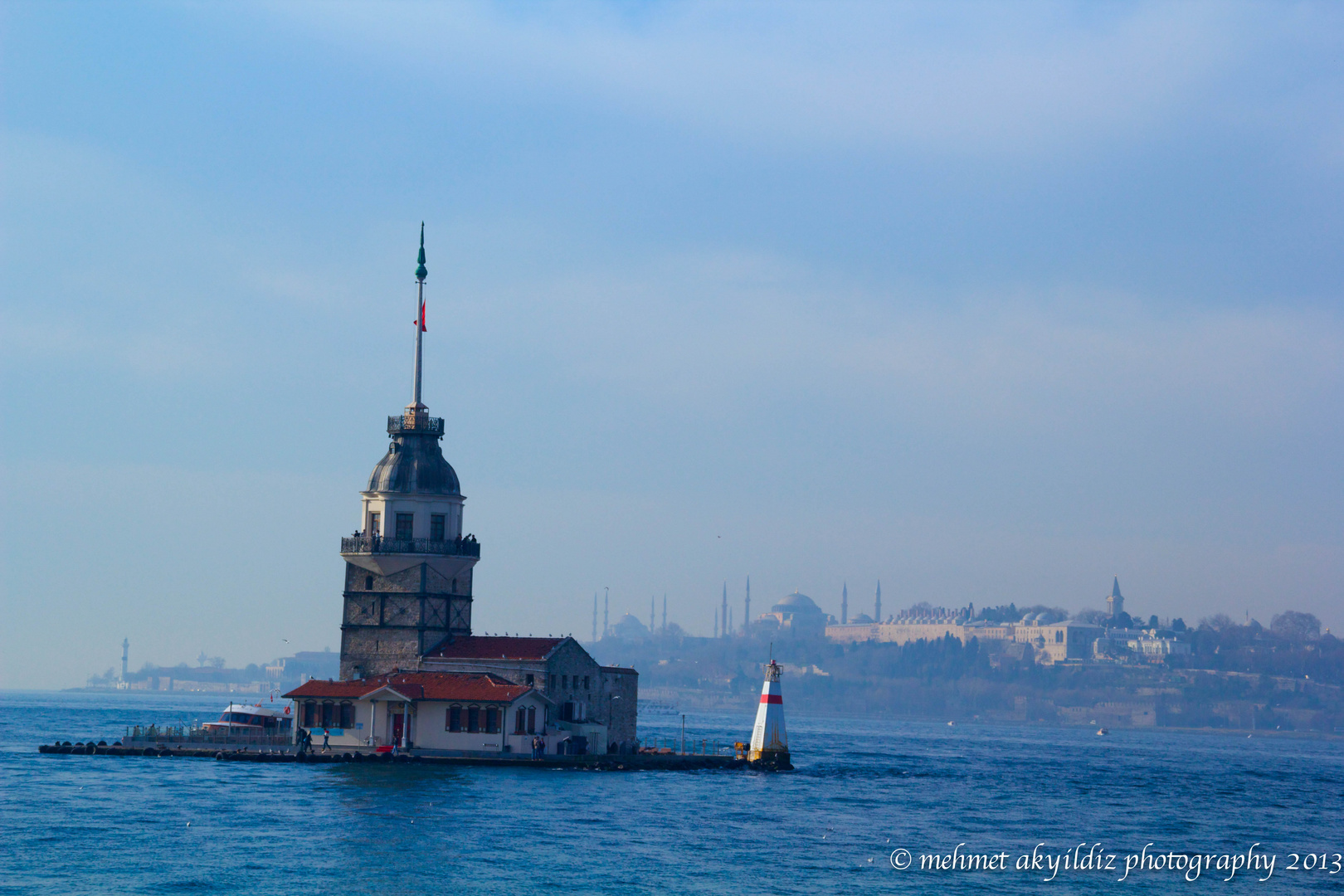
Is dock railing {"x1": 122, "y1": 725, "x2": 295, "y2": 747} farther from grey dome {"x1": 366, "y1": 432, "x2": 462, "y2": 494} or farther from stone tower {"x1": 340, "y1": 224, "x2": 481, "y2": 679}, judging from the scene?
grey dome {"x1": 366, "y1": 432, "x2": 462, "y2": 494}

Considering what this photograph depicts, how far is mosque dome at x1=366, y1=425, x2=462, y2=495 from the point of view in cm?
8012

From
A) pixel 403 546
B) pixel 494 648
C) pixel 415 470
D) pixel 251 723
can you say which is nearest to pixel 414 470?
Result: pixel 415 470

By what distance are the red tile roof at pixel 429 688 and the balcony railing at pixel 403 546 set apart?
20.0ft

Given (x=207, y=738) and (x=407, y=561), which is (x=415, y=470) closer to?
(x=407, y=561)

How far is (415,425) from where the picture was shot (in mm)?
81000

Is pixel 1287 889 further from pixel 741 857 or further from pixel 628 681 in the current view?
pixel 628 681

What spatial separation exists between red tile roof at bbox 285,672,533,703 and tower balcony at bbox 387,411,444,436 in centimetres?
1232

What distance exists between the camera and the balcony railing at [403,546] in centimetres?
7888

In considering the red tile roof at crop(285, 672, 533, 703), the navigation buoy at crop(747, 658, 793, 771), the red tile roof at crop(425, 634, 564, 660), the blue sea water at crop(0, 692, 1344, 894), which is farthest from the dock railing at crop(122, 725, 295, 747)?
the navigation buoy at crop(747, 658, 793, 771)

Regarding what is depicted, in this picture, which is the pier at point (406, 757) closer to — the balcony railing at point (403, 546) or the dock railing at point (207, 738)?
the dock railing at point (207, 738)

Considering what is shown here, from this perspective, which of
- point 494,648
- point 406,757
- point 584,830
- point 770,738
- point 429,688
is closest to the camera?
point 584,830

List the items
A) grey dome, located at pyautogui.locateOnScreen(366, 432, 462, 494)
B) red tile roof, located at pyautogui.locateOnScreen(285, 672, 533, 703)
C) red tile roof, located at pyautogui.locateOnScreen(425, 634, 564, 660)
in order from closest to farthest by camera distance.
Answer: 1. red tile roof, located at pyautogui.locateOnScreen(285, 672, 533, 703)
2. red tile roof, located at pyautogui.locateOnScreen(425, 634, 564, 660)
3. grey dome, located at pyautogui.locateOnScreen(366, 432, 462, 494)

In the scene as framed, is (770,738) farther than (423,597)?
Yes

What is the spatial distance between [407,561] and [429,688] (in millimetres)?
7576
